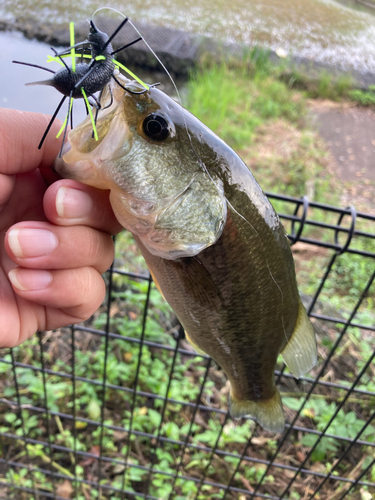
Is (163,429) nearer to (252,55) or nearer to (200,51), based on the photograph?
(252,55)

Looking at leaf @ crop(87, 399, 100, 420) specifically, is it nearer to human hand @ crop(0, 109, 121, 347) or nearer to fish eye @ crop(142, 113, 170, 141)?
human hand @ crop(0, 109, 121, 347)

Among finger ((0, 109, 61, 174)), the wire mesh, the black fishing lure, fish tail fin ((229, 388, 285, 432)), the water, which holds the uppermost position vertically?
the black fishing lure

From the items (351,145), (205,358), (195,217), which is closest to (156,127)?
(195,217)

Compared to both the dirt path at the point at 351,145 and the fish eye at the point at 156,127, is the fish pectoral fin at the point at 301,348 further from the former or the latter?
the dirt path at the point at 351,145

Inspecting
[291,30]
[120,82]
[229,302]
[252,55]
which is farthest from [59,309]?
[291,30]

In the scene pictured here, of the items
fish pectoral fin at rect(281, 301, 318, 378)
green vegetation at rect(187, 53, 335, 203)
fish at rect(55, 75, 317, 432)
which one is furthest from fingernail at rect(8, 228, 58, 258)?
green vegetation at rect(187, 53, 335, 203)

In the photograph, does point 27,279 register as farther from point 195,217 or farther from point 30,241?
point 195,217

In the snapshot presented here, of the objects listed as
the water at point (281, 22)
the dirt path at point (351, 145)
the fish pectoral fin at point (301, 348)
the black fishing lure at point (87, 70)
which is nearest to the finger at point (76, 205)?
the black fishing lure at point (87, 70)
